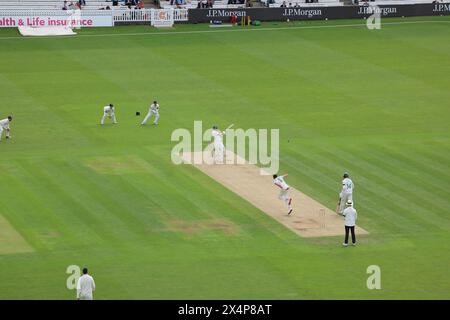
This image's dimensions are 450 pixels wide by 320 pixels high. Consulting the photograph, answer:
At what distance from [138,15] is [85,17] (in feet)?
13.4

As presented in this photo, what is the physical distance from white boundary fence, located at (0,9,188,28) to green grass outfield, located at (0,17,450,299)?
3.69ft

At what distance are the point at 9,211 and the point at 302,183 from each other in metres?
12.2

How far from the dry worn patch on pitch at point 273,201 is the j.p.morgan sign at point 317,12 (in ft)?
116

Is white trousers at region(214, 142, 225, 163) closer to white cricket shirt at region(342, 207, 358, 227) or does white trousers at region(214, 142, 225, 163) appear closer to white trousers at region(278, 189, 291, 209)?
white trousers at region(278, 189, 291, 209)

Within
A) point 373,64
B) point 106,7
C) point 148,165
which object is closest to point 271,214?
point 148,165

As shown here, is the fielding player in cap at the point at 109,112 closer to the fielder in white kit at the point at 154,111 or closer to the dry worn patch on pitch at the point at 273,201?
the fielder in white kit at the point at 154,111

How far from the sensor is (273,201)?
45.4 m

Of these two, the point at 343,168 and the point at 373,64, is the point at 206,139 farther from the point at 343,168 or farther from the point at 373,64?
the point at 373,64

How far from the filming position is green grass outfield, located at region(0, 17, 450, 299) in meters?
37.8

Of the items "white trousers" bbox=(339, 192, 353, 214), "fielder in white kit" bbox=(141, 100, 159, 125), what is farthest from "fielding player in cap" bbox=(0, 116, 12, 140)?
"white trousers" bbox=(339, 192, 353, 214)

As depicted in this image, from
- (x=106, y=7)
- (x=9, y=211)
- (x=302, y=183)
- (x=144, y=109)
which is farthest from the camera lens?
(x=106, y=7)

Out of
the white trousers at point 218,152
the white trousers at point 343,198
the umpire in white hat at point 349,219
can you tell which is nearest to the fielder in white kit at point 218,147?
the white trousers at point 218,152

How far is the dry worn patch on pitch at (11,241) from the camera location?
39562 mm
